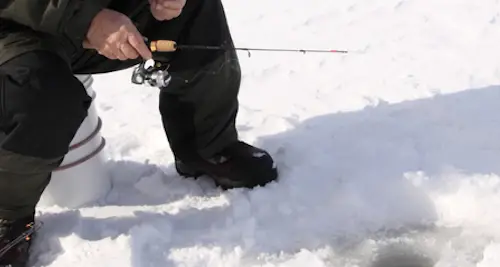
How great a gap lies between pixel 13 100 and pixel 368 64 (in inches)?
51.7

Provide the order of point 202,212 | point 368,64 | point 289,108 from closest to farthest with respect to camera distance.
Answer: point 202,212
point 289,108
point 368,64

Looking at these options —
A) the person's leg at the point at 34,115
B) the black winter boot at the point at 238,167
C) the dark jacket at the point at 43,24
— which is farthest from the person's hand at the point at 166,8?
the black winter boot at the point at 238,167

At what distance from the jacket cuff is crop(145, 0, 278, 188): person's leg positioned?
0.27 meters

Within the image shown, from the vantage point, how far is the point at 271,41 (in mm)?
2766

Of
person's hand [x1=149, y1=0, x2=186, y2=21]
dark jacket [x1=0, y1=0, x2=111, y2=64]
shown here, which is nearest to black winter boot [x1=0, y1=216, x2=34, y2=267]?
dark jacket [x1=0, y1=0, x2=111, y2=64]

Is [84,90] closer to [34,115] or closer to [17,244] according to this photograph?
[34,115]

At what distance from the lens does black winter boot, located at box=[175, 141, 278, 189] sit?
1.92 m

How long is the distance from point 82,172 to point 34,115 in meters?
0.41

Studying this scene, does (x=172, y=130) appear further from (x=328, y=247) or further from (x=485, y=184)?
(x=485, y=184)

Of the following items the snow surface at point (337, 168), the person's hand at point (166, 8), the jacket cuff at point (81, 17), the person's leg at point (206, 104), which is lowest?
the snow surface at point (337, 168)

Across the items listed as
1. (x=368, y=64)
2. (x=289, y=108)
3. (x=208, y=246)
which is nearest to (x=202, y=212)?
(x=208, y=246)

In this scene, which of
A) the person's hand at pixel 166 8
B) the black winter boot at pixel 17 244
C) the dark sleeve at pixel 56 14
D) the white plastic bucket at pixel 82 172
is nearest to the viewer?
the dark sleeve at pixel 56 14

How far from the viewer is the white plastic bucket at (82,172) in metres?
1.89

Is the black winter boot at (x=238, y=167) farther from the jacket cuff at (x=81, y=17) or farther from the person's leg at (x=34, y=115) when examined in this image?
the jacket cuff at (x=81, y=17)
